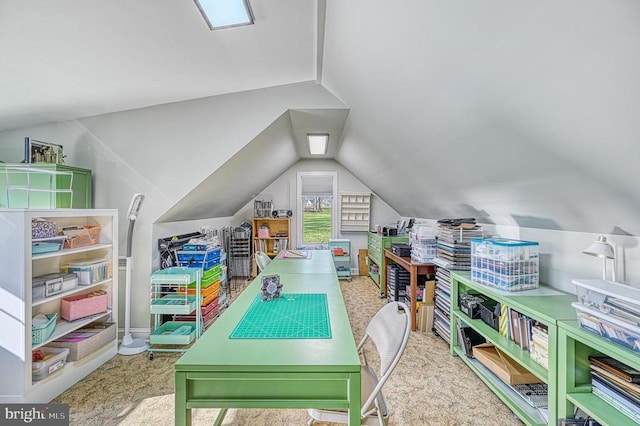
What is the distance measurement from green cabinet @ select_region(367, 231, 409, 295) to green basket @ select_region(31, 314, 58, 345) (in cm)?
366

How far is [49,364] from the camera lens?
1.96 meters

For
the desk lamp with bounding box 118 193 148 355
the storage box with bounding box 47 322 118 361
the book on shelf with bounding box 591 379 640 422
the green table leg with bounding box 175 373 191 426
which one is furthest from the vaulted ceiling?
the storage box with bounding box 47 322 118 361

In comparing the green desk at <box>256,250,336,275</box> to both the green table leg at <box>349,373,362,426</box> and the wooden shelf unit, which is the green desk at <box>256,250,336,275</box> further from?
the wooden shelf unit

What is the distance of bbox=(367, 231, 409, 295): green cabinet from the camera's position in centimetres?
430

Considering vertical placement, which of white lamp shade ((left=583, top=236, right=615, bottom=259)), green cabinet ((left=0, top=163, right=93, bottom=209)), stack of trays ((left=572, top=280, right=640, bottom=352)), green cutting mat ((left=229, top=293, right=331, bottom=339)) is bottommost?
green cutting mat ((left=229, top=293, right=331, bottom=339))

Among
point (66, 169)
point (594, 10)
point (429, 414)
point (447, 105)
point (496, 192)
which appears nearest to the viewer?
point (594, 10)

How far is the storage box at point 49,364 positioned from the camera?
6.25ft

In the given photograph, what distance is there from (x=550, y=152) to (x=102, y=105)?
3361 mm

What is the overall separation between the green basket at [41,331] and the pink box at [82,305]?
0.22 meters

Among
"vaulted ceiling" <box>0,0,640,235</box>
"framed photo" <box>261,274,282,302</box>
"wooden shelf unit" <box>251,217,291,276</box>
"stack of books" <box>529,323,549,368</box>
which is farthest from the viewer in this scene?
"wooden shelf unit" <box>251,217,291,276</box>

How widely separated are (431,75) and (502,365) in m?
1.96

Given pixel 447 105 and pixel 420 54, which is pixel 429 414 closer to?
pixel 447 105

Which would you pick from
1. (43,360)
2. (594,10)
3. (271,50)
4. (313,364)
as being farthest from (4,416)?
(594,10)

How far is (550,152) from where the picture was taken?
139cm
